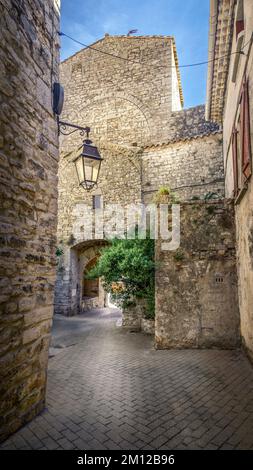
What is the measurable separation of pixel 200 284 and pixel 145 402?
2.90 meters

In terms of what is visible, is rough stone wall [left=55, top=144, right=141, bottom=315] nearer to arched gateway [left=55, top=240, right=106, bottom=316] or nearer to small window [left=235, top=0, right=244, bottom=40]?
arched gateway [left=55, top=240, right=106, bottom=316]

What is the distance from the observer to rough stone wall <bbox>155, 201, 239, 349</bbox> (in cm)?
544

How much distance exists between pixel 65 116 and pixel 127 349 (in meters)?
13.3

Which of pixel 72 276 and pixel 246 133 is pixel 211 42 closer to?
pixel 246 133

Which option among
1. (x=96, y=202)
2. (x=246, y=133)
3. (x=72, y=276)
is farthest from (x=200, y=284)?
(x=72, y=276)

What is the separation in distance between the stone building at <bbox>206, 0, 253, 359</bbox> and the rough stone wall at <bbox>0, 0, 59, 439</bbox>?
110 inches

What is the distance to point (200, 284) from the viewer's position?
562 cm

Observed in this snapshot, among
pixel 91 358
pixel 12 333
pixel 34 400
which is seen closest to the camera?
pixel 12 333

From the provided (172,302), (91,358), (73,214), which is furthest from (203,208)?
(73,214)

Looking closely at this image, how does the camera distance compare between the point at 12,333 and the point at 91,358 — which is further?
the point at 91,358

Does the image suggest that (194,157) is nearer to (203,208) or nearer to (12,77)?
(203,208)

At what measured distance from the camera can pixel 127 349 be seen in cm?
580
